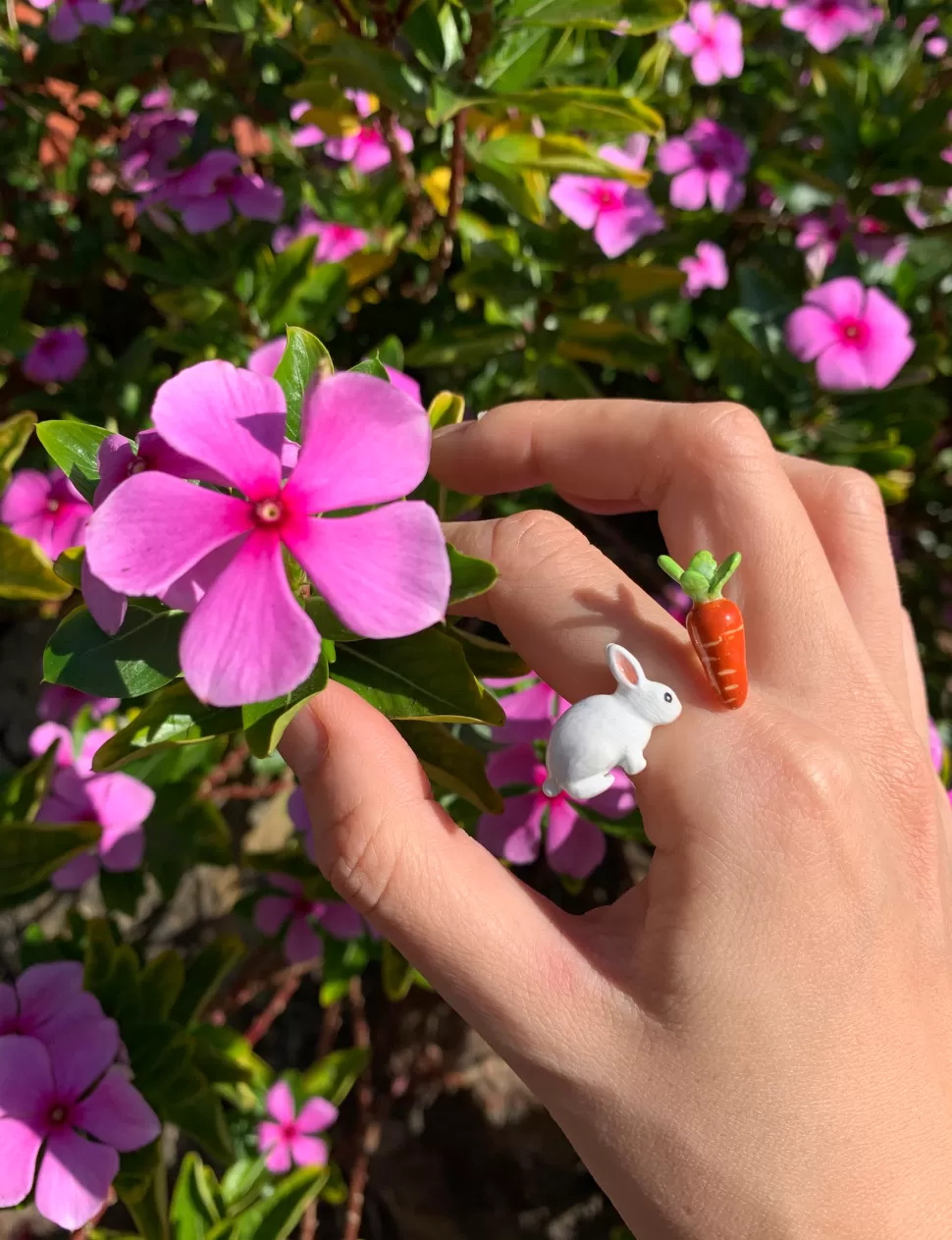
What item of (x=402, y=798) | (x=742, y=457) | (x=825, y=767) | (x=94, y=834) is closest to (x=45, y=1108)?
(x=94, y=834)

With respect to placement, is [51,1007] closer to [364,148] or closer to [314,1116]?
[314,1116]

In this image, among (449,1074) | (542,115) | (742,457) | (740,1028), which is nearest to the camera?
(740,1028)

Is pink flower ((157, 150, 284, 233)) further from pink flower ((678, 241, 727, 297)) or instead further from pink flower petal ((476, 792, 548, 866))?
pink flower petal ((476, 792, 548, 866))

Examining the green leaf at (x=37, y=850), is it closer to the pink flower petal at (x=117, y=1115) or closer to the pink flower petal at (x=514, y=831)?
A: the pink flower petal at (x=117, y=1115)

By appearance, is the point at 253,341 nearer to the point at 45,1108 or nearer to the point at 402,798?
the point at 402,798

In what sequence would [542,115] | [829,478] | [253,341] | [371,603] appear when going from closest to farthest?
[371,603] → [829,478] → [542,115] → [253,341]

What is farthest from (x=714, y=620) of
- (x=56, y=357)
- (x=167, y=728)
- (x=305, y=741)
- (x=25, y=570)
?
(x=56, y=357)

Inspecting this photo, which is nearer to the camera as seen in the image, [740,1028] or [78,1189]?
[740,1028]

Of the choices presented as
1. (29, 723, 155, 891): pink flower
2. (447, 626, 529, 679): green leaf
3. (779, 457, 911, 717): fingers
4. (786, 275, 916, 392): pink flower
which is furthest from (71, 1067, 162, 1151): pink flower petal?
(786, 275, 916, 392): pink flower
